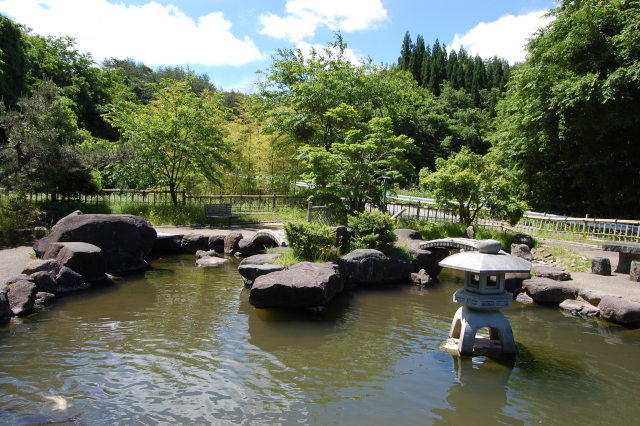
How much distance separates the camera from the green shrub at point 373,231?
44.4ft

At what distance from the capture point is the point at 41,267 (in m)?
10.4

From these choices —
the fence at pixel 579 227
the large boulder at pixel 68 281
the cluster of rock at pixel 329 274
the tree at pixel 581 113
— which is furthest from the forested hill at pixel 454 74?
the large boulder at pixel 68 281

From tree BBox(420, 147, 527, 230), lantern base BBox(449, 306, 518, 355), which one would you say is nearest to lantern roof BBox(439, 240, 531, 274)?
lantern base BBox(449, 306, 518, 355)

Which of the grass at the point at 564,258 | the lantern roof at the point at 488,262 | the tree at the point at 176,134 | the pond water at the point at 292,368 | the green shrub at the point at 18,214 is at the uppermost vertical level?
the tree at the point at 176,134

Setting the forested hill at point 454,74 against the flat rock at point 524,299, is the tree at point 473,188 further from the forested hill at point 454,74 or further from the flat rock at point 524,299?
the forested hill at point 454,74

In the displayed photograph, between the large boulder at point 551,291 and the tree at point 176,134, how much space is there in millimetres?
14625

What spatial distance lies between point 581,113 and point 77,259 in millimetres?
20242

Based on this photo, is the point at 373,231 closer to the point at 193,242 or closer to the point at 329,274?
the point at 329,274

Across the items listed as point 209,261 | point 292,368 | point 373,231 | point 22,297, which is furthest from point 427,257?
point 22,297

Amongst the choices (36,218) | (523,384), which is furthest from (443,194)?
(36,218)

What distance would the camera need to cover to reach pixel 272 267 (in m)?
11.4

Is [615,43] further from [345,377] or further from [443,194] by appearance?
[345,377]

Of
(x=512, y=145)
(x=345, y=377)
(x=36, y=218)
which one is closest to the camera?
(x=345, y=377)

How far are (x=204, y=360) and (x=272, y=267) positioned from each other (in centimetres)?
437
